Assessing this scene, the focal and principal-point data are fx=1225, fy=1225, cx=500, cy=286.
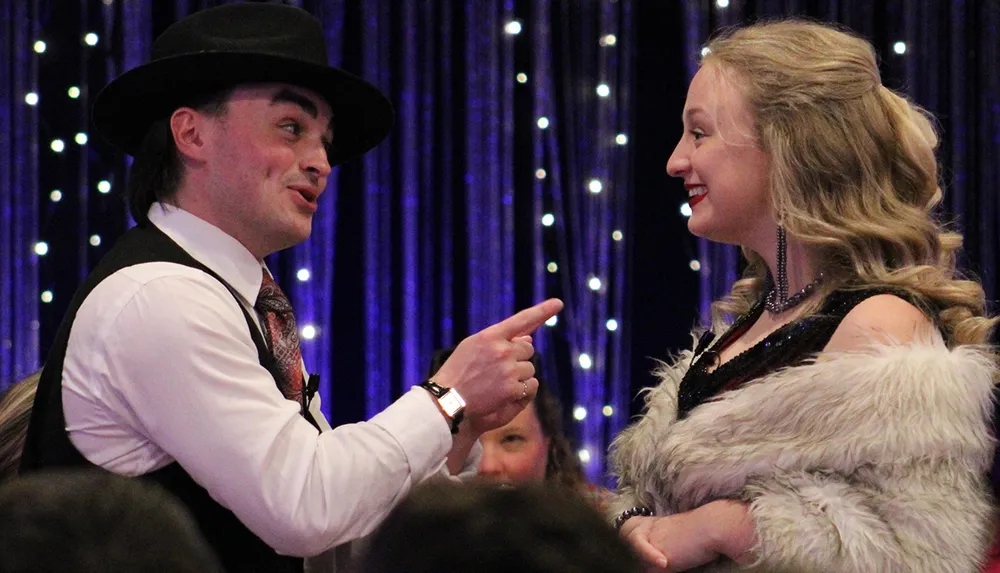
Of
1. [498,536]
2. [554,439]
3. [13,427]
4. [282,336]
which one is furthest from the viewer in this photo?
[554,439]

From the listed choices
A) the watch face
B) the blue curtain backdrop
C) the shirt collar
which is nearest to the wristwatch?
the watch face

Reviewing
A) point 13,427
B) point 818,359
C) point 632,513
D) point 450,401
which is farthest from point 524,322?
point 13,427

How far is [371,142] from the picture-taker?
249cm

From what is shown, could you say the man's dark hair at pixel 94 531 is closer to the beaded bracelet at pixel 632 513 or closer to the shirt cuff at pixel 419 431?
the shirt cuff at pixel 419 431

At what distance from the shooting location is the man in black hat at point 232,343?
178 cm

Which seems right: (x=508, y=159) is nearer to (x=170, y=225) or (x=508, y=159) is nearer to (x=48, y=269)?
(x=48, y=269)

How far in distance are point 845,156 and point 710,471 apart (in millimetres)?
560

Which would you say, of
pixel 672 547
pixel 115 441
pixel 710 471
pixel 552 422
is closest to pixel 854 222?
pixel 710 471

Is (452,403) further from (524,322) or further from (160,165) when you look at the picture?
(160,165)

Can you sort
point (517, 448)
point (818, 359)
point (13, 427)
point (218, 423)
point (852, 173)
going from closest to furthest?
1. point (218, 423)
2. point (818, 359)
3. point (852, 173)
4. point (13, 427)
5. point (517, 448)

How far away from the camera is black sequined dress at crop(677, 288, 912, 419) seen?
1.93m

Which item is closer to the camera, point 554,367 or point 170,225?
point 170,225

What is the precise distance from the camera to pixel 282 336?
2100mm

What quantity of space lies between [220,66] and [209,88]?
8cm
